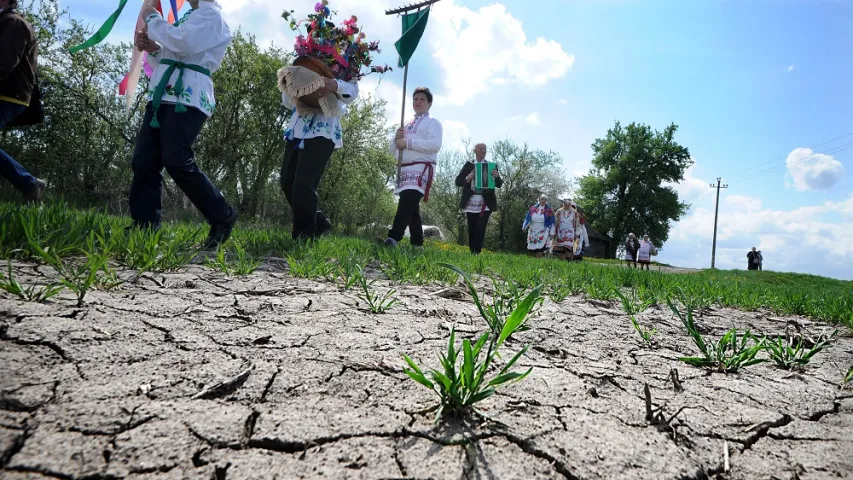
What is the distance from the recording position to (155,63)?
3090 mm

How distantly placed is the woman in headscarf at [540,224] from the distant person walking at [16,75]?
8.23 meters

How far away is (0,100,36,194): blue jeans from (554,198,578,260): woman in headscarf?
883cm

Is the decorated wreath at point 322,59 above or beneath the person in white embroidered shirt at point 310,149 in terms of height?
above

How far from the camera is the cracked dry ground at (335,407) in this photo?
0.77 m

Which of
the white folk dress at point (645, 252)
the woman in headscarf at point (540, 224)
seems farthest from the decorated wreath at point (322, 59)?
the white folk dress at point (645, 252)

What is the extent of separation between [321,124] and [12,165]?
7.81ft

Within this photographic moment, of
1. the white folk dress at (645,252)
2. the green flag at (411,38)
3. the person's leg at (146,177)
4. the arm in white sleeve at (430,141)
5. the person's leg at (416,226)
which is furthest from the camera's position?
the white folk dress at (645,252)

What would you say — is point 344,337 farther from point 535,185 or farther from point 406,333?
point 535,185

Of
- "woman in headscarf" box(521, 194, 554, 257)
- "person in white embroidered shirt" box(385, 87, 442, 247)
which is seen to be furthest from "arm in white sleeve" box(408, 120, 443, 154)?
"woman in headscarf" box(521, 194, 554, 257)

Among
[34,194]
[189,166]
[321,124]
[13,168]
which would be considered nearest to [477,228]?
[321,124]

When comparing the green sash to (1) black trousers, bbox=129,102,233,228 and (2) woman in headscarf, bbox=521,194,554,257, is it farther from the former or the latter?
(2) woman in headscarf, bbox=521,194,554,257

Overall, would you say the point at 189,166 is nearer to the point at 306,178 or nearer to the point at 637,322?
the point at 306,178

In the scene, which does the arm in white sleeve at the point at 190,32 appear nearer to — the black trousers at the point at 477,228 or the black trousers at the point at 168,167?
the black trousers at the point at 168,167

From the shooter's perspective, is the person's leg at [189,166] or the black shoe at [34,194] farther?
the black shoe at [34,194]
